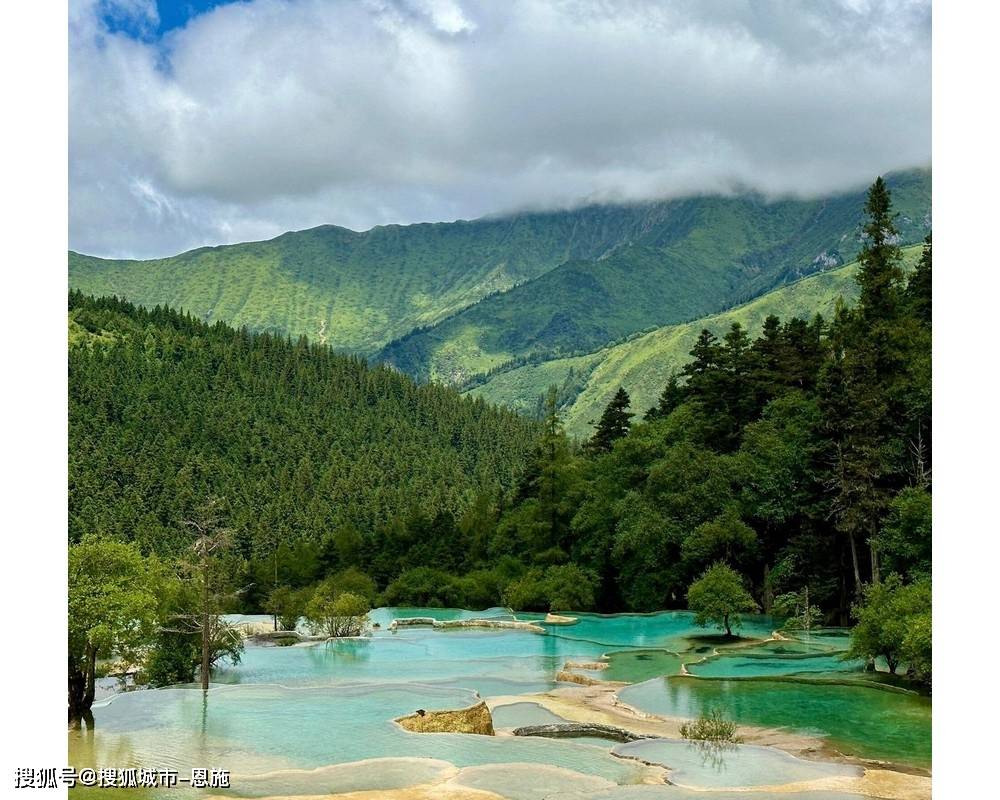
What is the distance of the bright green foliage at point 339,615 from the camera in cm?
4444

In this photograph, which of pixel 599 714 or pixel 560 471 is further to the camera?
pixel 560 471

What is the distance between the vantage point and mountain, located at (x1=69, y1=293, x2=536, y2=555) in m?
106

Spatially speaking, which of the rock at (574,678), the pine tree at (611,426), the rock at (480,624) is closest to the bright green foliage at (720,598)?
the rock at (574,678)

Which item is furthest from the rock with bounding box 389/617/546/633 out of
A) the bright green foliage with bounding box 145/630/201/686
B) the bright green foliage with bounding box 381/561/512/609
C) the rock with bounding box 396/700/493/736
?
the rock with bounding box 396/700/493/736

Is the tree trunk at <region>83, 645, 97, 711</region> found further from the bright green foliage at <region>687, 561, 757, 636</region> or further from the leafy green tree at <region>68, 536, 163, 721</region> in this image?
the bright green foliage at <region>687, 561, 757, 636</region>

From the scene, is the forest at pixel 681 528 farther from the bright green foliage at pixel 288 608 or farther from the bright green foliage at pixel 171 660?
the bright green foliage at pixel 288 608

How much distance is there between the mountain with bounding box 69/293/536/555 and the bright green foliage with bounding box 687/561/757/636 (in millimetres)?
50346

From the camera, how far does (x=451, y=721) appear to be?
22.4 metres

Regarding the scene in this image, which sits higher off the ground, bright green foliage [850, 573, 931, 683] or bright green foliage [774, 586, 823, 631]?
bright green foliage [850, 573, 931, 683]

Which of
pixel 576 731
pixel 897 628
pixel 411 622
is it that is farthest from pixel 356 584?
pixel 897 628

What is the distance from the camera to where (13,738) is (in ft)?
41.8

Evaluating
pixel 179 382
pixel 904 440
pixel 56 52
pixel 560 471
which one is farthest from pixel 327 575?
pixel 179 382
